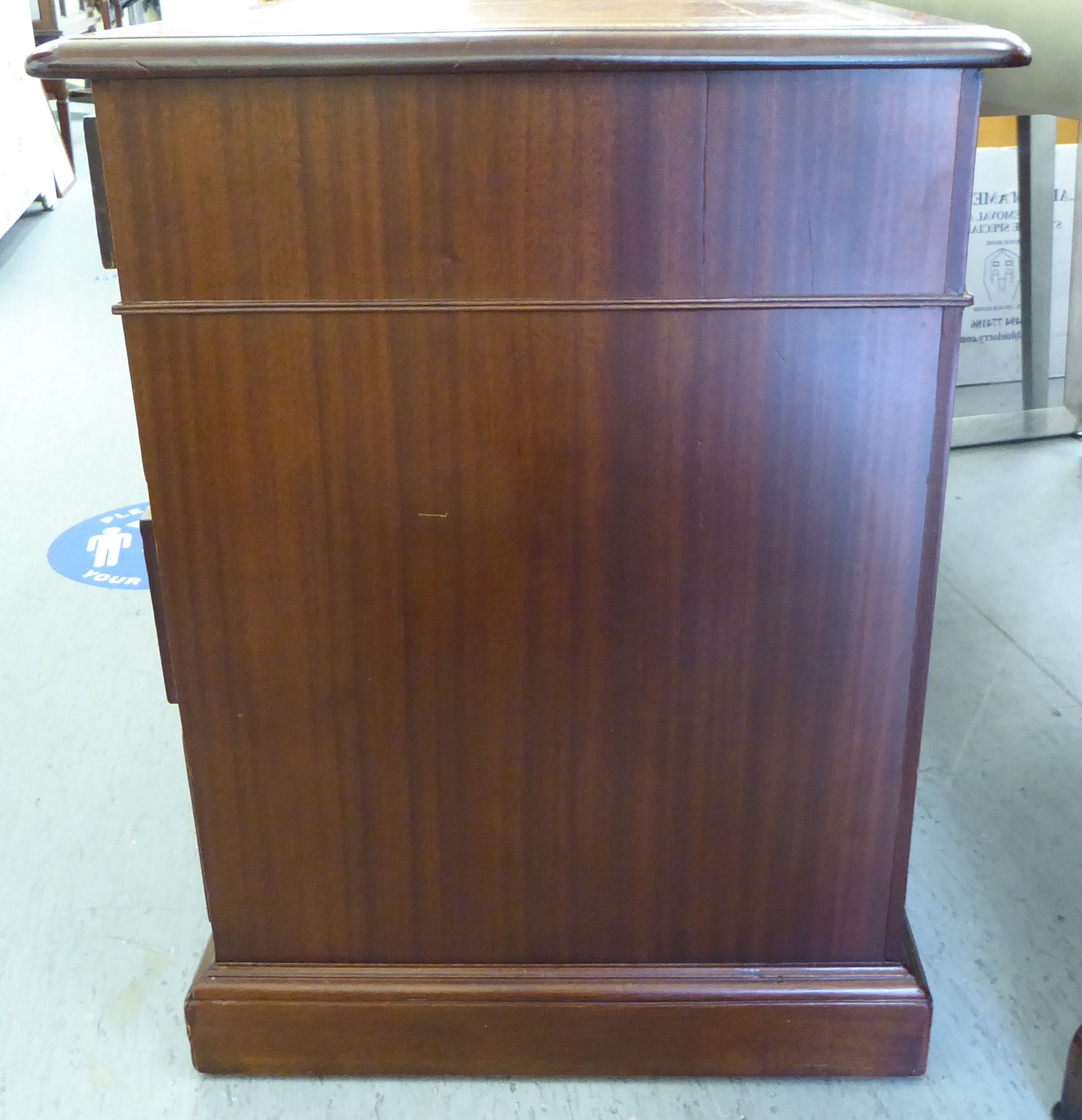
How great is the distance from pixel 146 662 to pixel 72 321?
218 cm

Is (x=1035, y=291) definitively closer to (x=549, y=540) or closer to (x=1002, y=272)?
(x=1002, y=272)

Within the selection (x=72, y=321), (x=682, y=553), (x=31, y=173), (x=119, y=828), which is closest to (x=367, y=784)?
(x=682, y=553)

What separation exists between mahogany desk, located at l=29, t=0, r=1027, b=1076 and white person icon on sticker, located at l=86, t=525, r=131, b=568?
1277 millimetres

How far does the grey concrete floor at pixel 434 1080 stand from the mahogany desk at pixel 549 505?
45mm

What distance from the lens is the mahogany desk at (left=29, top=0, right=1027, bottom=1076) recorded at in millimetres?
836

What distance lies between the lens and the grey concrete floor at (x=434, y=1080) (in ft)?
3.53

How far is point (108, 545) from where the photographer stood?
88.6 inches

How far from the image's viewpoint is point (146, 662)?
6.11ft

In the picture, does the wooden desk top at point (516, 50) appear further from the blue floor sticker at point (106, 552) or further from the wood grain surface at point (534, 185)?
the blue floor sticker at point (106, 552)

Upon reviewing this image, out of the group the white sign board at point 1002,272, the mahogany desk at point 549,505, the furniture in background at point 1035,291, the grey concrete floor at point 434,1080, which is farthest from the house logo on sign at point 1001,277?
the mahogany desk at point 549,505

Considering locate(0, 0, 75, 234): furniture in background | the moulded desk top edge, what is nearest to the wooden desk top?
the moulded desk top edge

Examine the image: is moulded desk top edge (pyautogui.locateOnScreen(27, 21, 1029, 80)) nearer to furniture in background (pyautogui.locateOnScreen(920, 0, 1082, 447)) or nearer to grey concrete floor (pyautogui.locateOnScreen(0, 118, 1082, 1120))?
grey concrete floor (pyautogui.locateOnScreen(0, 118, 1082, 1120))

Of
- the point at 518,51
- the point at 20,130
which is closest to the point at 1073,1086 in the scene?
the point at 518,51

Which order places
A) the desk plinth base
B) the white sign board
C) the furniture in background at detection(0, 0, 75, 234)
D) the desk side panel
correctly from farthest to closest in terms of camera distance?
1. the furniture in background at detection(0, 0, 75, 234)
2. the white sign board
3. the desk plinth base
4. the desk side panel
